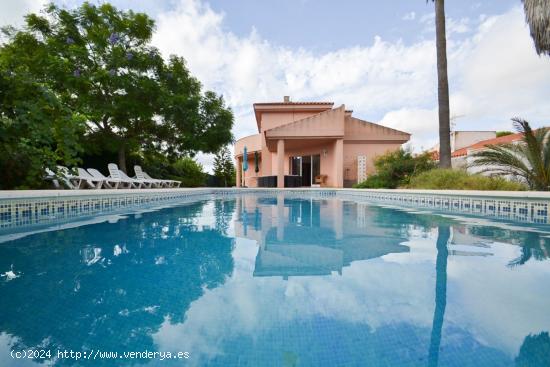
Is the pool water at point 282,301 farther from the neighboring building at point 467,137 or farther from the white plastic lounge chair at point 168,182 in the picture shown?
the neighboring building at point 467,137

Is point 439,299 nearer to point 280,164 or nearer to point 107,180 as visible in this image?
point 107,180

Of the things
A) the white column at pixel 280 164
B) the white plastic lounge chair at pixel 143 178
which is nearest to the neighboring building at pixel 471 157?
the white column at pixel 280 164

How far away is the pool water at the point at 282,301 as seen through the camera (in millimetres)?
1372

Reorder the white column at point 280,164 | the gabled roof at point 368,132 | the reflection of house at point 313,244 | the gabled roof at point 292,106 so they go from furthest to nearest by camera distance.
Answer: the gabled roof at point 292,106 < the gabled roof at point 368,132 < the white column at point 280,164 < the reflection of house at point 313,244

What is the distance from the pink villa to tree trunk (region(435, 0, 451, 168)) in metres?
5.39

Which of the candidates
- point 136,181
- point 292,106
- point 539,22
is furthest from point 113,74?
point 539,22

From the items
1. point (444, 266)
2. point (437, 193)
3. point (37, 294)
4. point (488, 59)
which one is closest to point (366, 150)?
point (488, 59)

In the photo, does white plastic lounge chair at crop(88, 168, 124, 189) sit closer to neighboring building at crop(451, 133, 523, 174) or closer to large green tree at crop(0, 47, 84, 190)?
large green tree at crop(0, 47, 84, 190)

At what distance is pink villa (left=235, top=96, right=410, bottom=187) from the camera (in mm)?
15742

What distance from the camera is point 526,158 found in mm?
8414

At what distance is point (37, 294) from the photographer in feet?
6.38

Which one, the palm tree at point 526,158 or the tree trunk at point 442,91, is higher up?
the tree trunk at point 442,91

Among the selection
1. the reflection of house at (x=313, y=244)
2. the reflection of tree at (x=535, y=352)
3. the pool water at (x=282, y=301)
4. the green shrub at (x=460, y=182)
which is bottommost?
the reflection of tree at (x=535, y=352)

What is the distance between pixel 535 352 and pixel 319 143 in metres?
16.8
